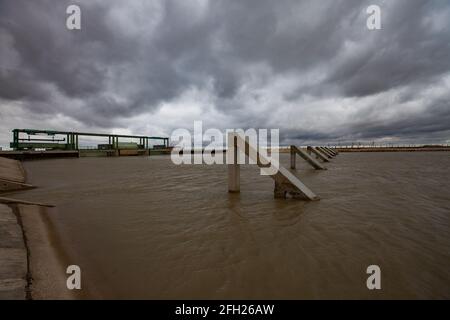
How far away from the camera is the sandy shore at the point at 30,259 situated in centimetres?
157

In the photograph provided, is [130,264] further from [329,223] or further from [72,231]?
[329,223]

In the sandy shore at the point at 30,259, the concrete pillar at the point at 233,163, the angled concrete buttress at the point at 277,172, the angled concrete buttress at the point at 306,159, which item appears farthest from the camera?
the angled concrete buttress at the point at 306,159

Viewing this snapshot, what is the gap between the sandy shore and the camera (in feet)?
5.16

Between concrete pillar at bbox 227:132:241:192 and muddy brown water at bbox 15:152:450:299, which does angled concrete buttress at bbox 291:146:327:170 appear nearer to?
muddy brown water at bbox 15:152:450:299

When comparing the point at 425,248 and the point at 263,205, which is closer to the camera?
the point at 425,248

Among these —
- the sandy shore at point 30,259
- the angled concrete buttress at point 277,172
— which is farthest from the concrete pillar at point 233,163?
the sandy shore at point 30,259

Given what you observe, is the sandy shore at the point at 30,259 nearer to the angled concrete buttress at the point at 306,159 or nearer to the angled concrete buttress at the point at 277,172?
the angled concrete buttress at the point at 277,172

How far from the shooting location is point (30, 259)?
2.02m

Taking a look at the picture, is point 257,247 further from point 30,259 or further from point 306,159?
point 306,159

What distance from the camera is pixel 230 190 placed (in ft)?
18.8

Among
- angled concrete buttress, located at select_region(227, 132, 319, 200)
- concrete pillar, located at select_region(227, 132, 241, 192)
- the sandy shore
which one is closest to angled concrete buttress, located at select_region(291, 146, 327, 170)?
angled concrete buttress, located at select_region(227, 132, 319, 200)
